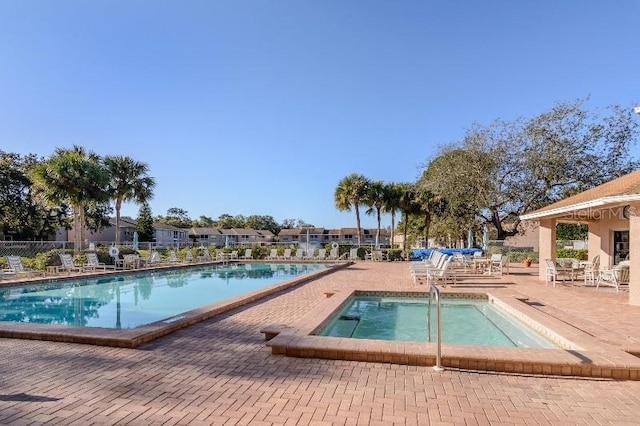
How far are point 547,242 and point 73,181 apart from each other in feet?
70.3

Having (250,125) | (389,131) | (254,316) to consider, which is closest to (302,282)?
(254,316)

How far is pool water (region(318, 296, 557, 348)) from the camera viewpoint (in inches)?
276

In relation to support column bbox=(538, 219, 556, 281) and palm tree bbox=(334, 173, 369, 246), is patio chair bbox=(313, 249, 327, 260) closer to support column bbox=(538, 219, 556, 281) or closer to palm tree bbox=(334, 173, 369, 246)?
palm tree bbox=(334, 173, 369, 246)

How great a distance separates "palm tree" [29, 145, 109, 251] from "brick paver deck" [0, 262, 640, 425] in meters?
17.9

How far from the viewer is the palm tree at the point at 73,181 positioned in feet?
69.2

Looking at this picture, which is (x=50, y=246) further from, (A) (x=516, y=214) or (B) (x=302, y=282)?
(A) (x=516, y=214)

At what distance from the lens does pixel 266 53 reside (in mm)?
15438

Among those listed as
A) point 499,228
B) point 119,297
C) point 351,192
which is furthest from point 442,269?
point 351,192

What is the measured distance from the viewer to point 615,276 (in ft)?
35.3

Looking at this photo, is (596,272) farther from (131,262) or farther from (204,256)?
(204,256)

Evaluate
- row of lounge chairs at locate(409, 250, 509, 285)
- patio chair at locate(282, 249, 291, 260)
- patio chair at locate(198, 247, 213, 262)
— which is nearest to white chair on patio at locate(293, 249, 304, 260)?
patio chair at locate(282, 249, 291, 260)

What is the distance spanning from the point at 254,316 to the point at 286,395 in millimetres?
4037

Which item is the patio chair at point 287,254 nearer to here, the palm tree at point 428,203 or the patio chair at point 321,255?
the patio chair at point 321,255

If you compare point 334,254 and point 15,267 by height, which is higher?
point 15,267
